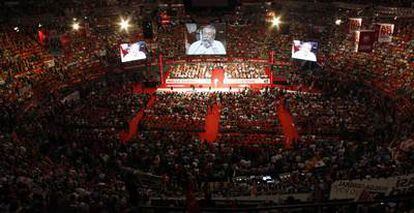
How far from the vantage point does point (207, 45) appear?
39594 mm

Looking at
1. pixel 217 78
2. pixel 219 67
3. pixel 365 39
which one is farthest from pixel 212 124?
pixel 365 39

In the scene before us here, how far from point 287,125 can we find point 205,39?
1581 centimetres

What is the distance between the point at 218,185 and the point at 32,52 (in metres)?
28.8

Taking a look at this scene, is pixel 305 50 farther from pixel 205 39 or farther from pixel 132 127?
pixel 132 127

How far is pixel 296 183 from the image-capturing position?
15500 mm

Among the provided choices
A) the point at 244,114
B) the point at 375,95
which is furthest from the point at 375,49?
the point at 244,114

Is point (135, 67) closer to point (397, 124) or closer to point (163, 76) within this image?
point (163, 76)

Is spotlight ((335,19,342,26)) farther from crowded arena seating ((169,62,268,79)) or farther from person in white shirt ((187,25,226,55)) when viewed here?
person in white shirt ((187,25,226,55))

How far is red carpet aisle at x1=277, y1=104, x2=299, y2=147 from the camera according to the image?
25.1 metres

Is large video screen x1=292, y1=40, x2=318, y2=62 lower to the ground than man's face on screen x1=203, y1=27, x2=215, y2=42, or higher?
lower

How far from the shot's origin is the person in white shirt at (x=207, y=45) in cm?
3912

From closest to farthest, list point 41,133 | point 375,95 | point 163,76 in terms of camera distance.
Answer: point 41,133, point 375,95, point 163,76

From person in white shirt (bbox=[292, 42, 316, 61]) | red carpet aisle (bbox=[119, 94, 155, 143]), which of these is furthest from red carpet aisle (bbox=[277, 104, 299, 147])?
red carpet aisle (bbox=[119, 94, 155, 143])

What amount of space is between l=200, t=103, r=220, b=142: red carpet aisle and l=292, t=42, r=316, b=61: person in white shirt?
11378 mm
